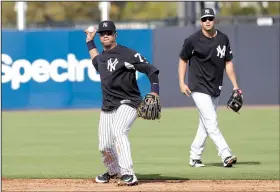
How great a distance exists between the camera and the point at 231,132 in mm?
16969

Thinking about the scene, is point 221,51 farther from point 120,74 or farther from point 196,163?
point 120,74

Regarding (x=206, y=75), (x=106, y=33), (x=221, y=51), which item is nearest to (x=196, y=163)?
(x=206, y=75)

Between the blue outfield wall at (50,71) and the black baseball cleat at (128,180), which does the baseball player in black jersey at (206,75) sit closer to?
the black baseball cleat at (128,180)

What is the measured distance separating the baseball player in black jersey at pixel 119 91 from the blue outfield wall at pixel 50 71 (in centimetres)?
1289

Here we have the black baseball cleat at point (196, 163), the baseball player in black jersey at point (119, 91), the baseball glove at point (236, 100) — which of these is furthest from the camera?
the baseball glove at point (236, 100)

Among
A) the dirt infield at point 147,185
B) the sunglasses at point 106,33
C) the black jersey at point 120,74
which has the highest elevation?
the sunglasses at point 106,33

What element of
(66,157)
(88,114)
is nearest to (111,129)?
(66,157)

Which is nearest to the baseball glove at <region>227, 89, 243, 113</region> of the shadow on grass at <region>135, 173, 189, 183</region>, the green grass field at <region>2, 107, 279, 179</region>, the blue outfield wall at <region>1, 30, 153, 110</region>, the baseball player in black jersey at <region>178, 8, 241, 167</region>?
the baseball player in black jersey at <region>178, 8, 241, 167</region>

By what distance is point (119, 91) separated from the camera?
1006cm

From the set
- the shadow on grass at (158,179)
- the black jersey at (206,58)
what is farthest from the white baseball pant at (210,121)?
the shadow on grass at (158,179)

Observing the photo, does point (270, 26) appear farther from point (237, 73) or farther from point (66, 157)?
point (66, 157)

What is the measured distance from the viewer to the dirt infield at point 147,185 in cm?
981

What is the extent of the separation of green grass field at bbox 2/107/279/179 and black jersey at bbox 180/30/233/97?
1.10m

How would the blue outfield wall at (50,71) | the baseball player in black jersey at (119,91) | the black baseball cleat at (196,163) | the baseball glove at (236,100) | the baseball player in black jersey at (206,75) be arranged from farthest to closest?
the blue outfield wall at (50,71)
the baseball glove at (236,100)
the black baseball cleat at (196,163)
the baseball player in black jersey at (206,75)
the baseball player in black jersey at (119,91)
